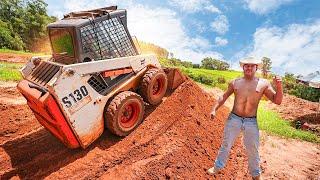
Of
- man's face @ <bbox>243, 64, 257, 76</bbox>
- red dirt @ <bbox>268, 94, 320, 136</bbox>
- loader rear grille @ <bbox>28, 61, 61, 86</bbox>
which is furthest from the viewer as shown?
red dirt @ <bbox>268, 94, 320, 136</bbox>

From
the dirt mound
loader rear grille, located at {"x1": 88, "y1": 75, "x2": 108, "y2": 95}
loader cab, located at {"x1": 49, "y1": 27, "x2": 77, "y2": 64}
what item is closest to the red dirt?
the dirt mound

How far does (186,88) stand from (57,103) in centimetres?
365

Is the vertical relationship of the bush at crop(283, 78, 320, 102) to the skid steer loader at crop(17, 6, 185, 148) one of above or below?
below

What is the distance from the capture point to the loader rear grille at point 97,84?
6.64 m

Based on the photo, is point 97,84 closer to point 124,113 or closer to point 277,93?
point 124,113

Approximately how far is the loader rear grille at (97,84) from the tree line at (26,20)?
121ft

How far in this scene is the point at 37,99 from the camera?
19.4 feet

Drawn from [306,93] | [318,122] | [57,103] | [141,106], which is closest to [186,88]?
[141,106]

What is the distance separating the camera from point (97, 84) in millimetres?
6770

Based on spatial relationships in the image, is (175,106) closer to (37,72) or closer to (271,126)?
(37,72)

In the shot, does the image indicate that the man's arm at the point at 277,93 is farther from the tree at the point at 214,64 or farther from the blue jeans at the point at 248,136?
the tree at the point at 214,64

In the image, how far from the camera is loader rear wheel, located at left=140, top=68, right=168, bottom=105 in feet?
24.8

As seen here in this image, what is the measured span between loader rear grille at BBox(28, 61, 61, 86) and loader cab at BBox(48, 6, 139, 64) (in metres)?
0.40

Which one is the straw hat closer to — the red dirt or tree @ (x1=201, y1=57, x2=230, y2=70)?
the red dirt
